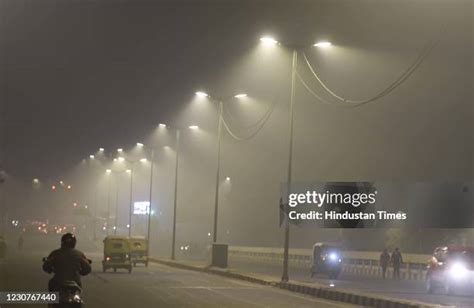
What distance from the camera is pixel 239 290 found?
3331cm

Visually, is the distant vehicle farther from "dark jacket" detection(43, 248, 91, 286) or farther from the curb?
"dark jacket" detection(43, 248, 91, 286)

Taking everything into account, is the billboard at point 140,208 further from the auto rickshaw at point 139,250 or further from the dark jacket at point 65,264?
the dark jacket at point 65,264

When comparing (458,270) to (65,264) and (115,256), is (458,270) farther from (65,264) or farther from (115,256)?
(115,256)

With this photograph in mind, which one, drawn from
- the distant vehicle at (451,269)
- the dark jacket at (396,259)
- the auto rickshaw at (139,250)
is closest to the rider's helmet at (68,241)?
the distant vehicle at (451,269)

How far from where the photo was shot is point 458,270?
30156mm

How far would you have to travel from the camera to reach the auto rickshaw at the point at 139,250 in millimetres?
55812

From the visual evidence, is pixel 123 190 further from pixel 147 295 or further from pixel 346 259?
pixel 147 295

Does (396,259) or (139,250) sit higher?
(396,259)

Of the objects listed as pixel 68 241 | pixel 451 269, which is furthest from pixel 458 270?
pixel 68 241

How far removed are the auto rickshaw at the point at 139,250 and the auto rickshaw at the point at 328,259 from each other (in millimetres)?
13511

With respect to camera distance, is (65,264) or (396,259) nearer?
(65,264)

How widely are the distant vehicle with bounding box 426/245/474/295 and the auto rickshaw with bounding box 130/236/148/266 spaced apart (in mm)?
26764

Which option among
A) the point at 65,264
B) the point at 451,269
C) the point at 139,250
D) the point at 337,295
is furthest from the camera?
the point at 139,250

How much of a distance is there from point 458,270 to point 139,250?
29.6m
